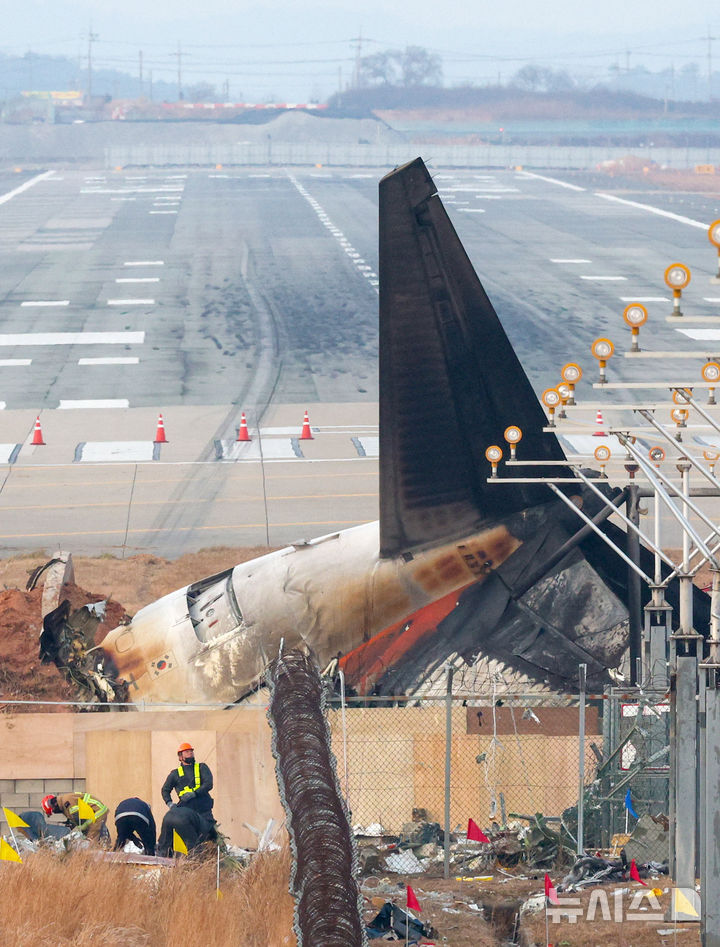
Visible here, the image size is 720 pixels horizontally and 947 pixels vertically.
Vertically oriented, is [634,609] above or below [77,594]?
above

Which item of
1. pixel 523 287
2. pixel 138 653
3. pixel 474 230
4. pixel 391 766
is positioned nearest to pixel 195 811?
pixel 391 766

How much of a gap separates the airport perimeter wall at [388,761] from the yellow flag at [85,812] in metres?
3.21

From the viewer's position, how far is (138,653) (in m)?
20.0

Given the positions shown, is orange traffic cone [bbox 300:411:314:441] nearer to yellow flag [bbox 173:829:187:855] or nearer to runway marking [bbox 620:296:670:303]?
runway marking [bbox 620:296:670:303]

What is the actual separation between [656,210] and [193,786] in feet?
324

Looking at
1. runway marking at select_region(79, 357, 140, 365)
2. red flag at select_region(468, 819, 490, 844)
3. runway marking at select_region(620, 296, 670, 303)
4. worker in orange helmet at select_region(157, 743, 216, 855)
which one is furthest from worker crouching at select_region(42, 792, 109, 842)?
runway marking at select_region(620, 296, 670, 303)

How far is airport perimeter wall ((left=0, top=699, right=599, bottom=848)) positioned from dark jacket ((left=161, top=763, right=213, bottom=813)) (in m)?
2.56

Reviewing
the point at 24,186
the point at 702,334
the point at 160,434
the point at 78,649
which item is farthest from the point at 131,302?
the point at 24,186

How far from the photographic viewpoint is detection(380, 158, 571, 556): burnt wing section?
18344mm

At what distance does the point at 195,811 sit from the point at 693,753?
214 inches

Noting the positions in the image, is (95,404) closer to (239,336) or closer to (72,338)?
(72,338)

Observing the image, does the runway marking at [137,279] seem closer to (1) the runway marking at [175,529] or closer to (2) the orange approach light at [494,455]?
(1) the runway marking at [175,529]

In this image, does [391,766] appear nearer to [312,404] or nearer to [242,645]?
[242,645]

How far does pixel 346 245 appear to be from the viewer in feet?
283
